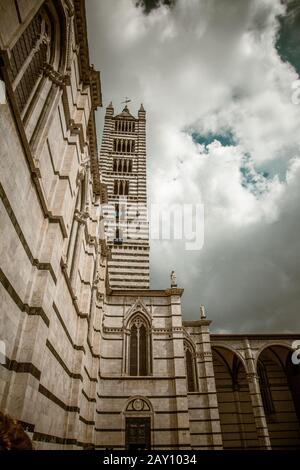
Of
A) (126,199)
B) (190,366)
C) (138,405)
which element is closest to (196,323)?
(190,366)

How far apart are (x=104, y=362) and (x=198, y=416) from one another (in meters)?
6.22

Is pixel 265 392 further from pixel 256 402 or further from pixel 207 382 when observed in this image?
pixel 207 382

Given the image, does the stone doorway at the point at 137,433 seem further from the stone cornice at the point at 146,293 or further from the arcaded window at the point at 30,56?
the arcaded window at the point at 30,56

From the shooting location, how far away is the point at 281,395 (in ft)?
78.6

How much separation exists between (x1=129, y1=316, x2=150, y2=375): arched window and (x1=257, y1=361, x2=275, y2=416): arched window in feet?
45.3

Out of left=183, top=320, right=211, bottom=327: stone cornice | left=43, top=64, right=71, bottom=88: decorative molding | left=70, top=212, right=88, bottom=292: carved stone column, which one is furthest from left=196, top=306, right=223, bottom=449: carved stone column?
left=43, top=64, right=71, bottom=88: decorative molding

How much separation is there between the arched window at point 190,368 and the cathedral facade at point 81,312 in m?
0.09

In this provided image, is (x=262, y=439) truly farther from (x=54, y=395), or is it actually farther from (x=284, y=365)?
(x=54, y=395)

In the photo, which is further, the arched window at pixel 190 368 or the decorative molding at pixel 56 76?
the arched window at pixel 190 368

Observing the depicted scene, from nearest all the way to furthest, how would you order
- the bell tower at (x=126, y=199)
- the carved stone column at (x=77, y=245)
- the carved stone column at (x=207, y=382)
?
the carved stone column at (x=77, y=245)
the carved stone column at (x=207, y=382)
the bell tower at (x=126, y=199)

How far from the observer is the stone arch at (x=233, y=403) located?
2148 cm

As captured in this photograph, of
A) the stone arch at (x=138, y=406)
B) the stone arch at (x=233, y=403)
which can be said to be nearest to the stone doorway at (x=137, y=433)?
the stone arch at (x=138, y=406)

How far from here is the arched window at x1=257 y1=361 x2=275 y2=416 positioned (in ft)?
75.9

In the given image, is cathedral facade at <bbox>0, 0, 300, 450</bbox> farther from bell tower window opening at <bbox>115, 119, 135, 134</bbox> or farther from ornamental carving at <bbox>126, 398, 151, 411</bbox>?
bell tower window opening at <bbox>115, 119, 135, 134</bbox>
